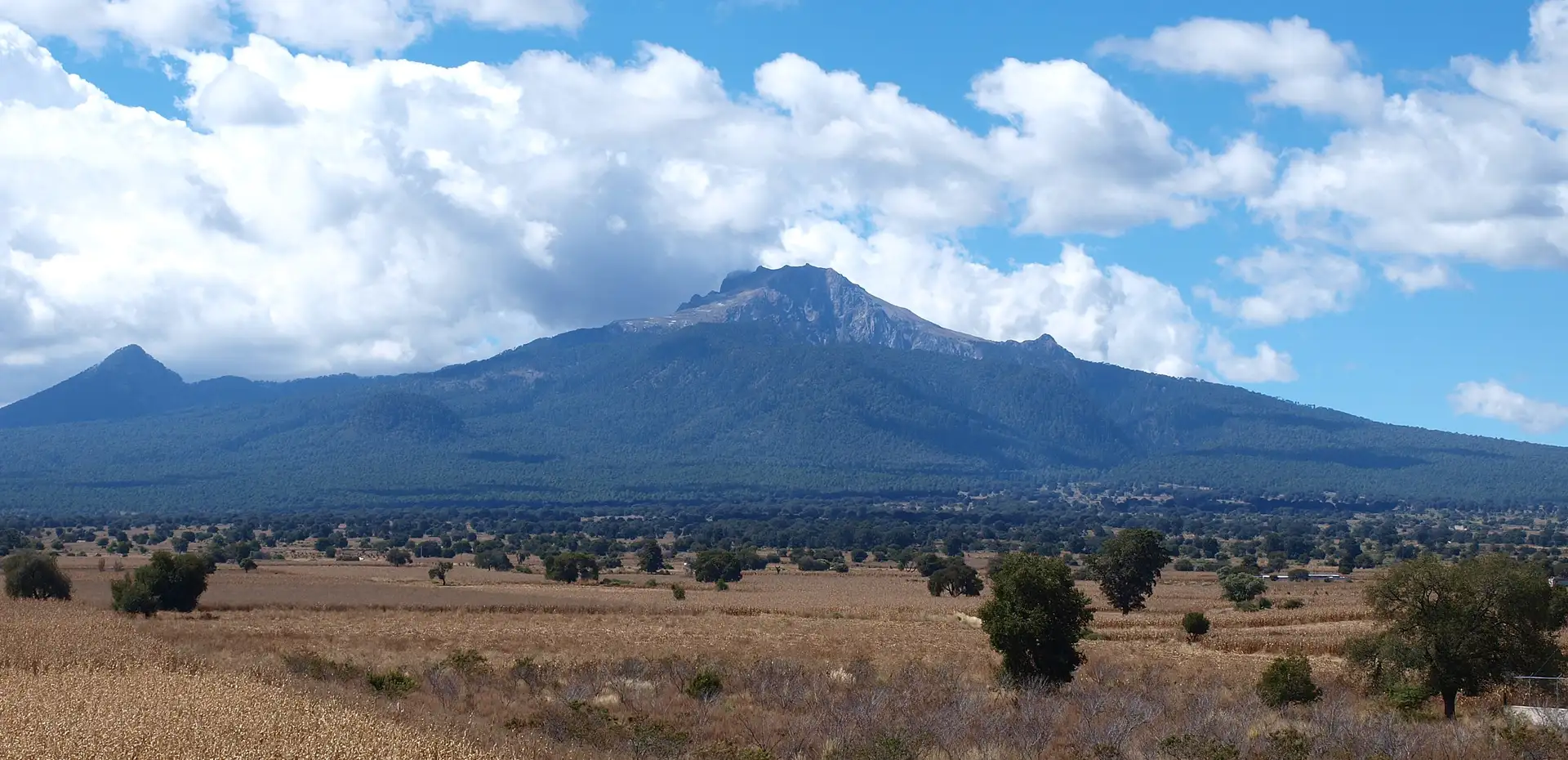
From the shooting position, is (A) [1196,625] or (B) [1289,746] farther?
(A) [1196,625]

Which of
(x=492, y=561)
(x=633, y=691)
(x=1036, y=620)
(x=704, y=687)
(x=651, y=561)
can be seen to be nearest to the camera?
(x=704, y=687)

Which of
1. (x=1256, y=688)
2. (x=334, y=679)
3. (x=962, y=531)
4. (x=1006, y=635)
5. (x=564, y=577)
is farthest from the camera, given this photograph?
(x=962, y=531)

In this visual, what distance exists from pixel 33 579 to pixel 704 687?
37.8 metres

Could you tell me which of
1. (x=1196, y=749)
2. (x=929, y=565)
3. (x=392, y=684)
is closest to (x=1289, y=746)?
(x=1196, y=749)

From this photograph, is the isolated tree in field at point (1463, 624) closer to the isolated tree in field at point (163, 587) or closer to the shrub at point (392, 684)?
the shrub at point (392, 684)

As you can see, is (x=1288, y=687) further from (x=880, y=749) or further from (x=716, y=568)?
(x=716, y=568)

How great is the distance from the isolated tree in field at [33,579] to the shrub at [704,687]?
35.5m

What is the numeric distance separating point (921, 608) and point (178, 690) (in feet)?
153

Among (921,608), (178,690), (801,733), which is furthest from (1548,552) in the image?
(178,690)

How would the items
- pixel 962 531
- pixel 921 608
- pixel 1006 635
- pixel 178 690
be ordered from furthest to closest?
pixel 962 531, pixel 921 608, pixel 1006 635, pixel 178 690

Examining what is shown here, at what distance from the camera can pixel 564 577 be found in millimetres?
89000

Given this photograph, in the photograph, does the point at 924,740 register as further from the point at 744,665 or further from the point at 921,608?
the point at 921,608

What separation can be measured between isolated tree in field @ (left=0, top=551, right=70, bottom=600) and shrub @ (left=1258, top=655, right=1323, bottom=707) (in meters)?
46.6

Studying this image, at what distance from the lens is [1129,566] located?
6556 cm
